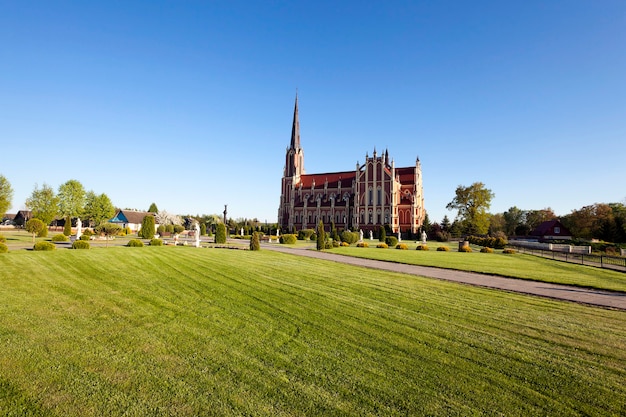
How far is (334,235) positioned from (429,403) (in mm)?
39577

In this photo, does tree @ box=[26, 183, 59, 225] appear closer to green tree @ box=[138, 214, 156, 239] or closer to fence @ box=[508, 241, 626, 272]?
green tree @ box=[138, 214, 156, 239]

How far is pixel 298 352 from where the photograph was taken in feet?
18.4

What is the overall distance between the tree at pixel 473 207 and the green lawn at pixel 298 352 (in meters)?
55.4

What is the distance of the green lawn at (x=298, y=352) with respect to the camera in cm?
406

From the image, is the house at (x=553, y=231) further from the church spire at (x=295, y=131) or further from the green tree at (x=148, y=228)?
the green tree at (x=148, y=228)

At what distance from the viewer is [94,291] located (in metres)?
9.82

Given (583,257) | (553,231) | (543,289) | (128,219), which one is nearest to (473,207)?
(553,231)

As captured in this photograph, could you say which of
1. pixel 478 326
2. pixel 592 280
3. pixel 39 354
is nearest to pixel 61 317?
pixel 39 354

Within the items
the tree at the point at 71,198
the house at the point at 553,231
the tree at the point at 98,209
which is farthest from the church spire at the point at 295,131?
the house at the point at 553,231

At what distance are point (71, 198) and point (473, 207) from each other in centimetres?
8000

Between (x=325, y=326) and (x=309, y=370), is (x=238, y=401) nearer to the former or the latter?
(x=309, y=370)

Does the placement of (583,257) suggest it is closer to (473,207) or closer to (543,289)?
(543,289)

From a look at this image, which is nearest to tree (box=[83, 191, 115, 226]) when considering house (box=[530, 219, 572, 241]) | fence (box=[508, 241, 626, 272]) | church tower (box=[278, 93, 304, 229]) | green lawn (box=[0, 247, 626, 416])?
church tower (box=[278, 93, 304, 229])

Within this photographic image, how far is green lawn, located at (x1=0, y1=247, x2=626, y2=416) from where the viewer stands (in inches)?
160
